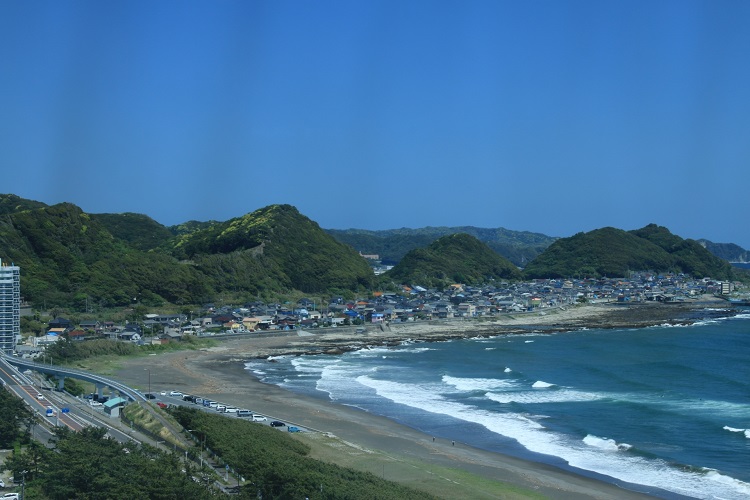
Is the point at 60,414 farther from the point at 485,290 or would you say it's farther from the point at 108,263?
the point at 485,290

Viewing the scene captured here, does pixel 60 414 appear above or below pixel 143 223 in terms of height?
below

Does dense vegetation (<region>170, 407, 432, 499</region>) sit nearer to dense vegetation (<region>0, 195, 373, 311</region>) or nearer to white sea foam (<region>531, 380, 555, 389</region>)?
white sea foam (<region>531, 380, 555, 389</region>)

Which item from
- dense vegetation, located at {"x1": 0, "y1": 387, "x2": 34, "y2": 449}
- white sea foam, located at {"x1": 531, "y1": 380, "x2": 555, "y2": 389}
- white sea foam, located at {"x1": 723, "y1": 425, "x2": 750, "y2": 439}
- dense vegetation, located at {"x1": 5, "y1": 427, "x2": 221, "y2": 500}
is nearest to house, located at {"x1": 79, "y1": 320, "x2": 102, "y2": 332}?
white sea foam, located at {"x1": 531, "y1": 380, "x2": 555, "y2": 389}

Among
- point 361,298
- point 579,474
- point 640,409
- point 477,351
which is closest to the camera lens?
point 579,474

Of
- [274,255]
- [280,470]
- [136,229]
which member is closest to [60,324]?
[274,255]

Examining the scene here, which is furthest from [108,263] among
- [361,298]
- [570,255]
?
[570,255]

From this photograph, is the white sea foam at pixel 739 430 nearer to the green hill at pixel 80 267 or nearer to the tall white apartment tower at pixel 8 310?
the tall white apartment tower at pixel 8 310
